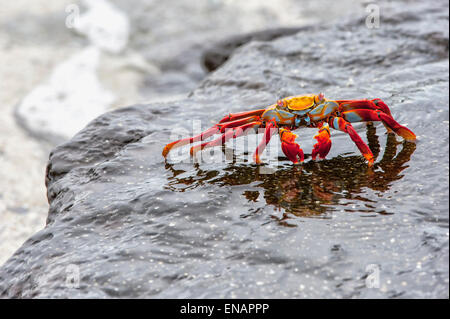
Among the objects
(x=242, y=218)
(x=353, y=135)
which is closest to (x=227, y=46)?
(x=353, y=135)

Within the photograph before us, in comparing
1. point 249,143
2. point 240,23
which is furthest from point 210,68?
point 249,143

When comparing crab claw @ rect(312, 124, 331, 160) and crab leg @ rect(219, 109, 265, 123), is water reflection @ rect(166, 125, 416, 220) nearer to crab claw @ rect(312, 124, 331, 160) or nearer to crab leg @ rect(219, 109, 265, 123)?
crab claw @ rect(312, 124, 331, 160)

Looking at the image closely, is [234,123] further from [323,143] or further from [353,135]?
[353,135]

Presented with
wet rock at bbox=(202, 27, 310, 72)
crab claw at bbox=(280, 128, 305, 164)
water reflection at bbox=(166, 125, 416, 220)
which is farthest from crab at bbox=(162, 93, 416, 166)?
wet rock at bbox=(202, 27, 310, 72)

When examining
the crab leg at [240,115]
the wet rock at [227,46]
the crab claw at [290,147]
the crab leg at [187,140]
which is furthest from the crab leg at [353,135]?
the wet rock at [227,46]
